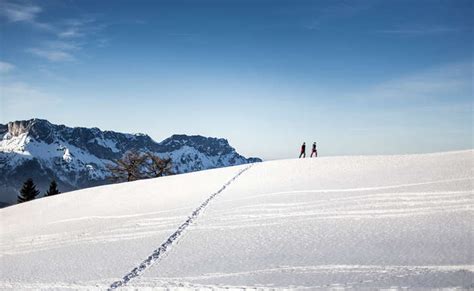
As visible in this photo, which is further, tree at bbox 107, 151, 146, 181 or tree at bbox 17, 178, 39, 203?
tree at bbox 17, 178, 39, 203

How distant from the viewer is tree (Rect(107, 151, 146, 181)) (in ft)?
206

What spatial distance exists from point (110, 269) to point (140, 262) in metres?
1.35

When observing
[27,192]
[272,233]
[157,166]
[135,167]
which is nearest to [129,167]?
[135,167]

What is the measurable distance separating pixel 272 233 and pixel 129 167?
47.3 meters

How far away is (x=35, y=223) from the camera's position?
3250cm

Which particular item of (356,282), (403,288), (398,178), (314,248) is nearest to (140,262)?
(314,248)

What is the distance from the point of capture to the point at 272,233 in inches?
788

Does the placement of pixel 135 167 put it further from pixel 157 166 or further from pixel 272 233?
pixel 272 233

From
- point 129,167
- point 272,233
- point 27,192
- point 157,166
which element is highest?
point 129,167

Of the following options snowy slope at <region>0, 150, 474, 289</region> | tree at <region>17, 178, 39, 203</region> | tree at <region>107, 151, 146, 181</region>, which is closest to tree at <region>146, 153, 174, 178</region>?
tree at <region>107, 151, 146, 181</region>

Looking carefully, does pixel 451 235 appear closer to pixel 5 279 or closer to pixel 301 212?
pixel 301 212

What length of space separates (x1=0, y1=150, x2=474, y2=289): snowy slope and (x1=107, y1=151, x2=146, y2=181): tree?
24.9 m

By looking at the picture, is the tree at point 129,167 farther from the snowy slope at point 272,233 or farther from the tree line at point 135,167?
the snowy slope at point 272,233

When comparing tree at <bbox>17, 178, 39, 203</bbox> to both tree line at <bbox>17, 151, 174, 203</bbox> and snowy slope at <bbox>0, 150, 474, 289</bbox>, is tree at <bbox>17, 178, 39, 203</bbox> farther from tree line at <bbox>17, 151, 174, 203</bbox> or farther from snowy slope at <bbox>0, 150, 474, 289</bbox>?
snowy slope at <bbox>0, 150, 474, 289</bbox>
